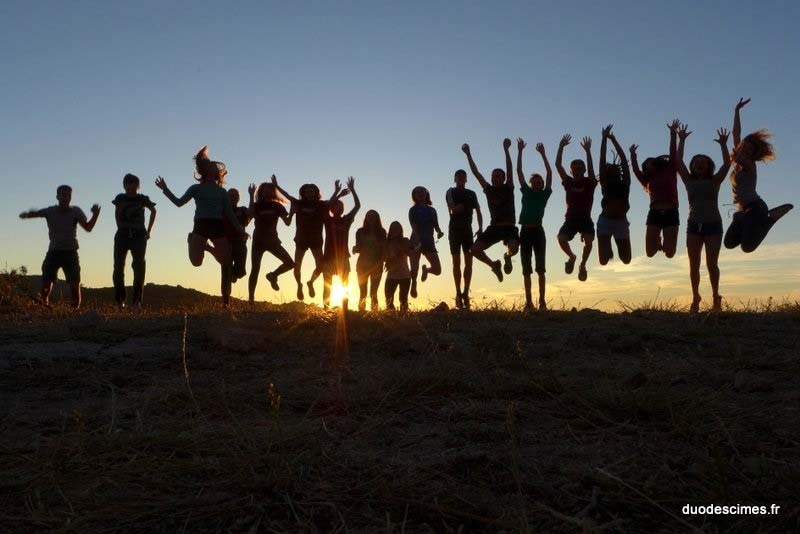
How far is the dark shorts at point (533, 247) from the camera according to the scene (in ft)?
33.7

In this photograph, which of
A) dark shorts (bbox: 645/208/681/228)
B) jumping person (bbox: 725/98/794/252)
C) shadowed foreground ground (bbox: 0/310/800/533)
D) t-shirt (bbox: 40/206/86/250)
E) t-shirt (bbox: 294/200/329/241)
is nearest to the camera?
shadowed foreground ground (bbox: 0/310/800/533)

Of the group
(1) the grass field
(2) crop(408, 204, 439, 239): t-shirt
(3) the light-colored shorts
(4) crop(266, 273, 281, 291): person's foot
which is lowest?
(1) the grass field

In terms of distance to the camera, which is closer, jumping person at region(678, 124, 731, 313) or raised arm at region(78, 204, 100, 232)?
jumping person at region(678, 124, 731, 313)

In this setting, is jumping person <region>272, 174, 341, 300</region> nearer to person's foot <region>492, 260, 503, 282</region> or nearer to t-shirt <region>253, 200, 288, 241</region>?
t-shirt <region>253, 200, 288, 241</region>

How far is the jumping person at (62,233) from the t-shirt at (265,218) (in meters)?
2.28

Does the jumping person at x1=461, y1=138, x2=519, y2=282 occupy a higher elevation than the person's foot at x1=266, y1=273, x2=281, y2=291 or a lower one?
higher

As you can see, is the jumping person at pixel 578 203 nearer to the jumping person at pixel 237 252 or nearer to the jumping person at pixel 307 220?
the jumping person at pixel 307 220

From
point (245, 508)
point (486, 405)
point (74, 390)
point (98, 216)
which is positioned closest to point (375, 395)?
point (486, 405)

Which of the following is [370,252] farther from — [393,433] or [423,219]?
[393,433]

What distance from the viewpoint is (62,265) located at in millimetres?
10656

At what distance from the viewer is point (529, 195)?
407 inches

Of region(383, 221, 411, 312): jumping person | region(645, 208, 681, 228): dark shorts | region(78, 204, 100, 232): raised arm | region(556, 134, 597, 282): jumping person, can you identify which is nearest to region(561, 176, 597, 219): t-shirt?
region(556, 134, 597, 282): jumping person

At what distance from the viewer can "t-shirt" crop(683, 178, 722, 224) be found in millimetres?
8820

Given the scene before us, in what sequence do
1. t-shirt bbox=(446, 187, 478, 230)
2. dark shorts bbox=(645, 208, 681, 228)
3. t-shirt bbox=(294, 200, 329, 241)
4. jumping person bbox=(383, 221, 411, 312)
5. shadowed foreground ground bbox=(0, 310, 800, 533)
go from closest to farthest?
shadowed foreground ground bbox=(0, 310, 800, 533) → dark shorts bbox=(645, 208, 681, 228) → t-shirt bbox=(446, 187, 478, 230) → t-shirt bbox=(294, 200, 329, 241) → jumping person bbox=(383, 221, 411, 312)
